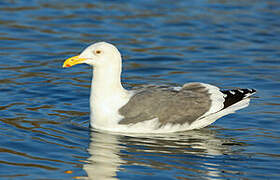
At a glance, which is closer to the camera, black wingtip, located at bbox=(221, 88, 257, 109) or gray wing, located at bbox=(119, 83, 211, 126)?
gray wing, located at bbox=(119, 83, 211, 126)

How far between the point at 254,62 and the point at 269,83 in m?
1.71

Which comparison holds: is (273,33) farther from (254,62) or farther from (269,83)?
(269,83)

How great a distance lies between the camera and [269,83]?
1233cm

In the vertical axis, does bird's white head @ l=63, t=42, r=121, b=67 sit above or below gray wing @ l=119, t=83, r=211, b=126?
above

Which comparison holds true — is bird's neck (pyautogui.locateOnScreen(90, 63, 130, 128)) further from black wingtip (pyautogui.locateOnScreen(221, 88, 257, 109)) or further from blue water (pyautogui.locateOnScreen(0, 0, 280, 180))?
black wingtip (pyautogui.locateOnScreen(221, 88, 257, 109))

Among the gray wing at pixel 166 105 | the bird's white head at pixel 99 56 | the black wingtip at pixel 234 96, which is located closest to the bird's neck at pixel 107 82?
the bird's white head at pixel 99 56

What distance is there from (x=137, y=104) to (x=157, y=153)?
1.08 meters

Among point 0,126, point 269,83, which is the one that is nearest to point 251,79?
point 269,83

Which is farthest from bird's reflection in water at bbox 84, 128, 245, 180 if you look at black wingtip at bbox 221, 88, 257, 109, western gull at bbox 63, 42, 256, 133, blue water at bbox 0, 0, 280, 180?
black wingtip at bbox 221, 88, 257, 109

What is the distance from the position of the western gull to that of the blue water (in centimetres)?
22

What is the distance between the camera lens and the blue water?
26.9 feet

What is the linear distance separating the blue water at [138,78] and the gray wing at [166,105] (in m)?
0.30

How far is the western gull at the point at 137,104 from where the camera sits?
9367 mm

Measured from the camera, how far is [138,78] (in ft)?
42.2
